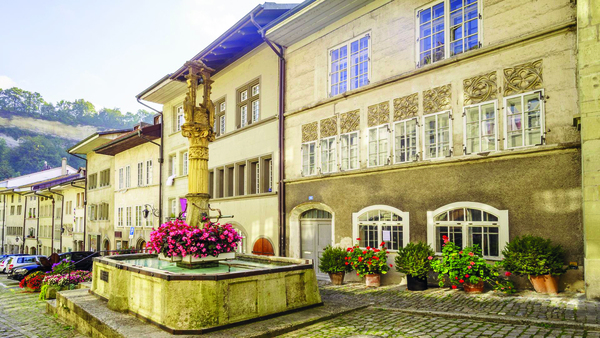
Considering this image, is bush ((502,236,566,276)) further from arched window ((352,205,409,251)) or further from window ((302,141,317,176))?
window ((302,141,317,176))

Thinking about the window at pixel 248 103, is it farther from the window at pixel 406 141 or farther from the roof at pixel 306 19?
the window at pixel 406 141

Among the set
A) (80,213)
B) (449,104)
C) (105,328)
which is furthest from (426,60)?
(80,213)

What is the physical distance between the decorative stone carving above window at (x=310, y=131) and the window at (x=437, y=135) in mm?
4341

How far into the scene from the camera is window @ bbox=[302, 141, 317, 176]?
15711 mm

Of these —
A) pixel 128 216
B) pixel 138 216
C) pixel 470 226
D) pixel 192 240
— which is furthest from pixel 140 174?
pixel 470 226


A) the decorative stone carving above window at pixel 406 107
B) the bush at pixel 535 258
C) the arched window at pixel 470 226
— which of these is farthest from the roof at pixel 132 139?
the bush at pixel 535 258

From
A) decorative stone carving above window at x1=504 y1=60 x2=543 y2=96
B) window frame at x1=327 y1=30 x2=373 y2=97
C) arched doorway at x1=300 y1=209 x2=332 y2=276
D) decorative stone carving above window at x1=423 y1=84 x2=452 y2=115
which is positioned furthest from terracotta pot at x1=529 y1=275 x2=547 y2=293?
window frame at x1=327 y1=30 x2=373 y2=97

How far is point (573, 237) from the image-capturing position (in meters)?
9.42

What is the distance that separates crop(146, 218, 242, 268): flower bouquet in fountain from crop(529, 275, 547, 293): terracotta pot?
20.1ft

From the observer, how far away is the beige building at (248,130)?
1755cm

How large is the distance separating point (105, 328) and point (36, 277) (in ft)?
39.7

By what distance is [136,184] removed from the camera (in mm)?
30094

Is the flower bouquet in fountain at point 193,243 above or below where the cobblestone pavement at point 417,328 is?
above

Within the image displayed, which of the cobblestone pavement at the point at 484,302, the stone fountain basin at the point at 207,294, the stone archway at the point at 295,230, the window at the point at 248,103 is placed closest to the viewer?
the stone fountain basin at the point at 207,294
